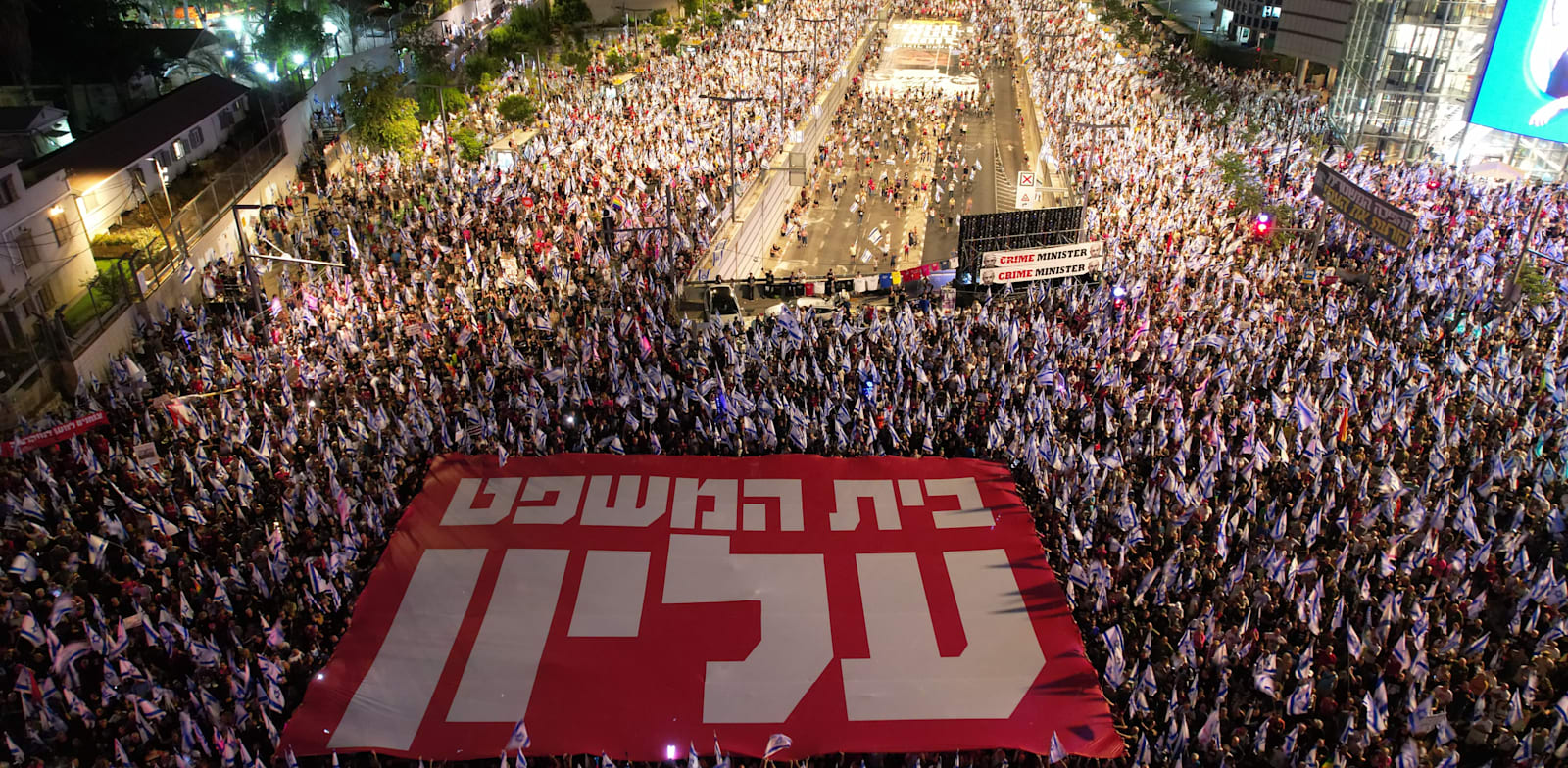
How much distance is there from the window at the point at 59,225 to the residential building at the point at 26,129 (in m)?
5.05

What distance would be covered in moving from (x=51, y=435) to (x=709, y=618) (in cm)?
1195

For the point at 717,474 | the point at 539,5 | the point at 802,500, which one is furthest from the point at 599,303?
the point at 539,5

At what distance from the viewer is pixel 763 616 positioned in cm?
1437

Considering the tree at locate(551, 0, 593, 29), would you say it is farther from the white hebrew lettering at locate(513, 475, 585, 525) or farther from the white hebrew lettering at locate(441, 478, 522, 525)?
the white hebrew lettering at locate(513, 475, 585, 525)

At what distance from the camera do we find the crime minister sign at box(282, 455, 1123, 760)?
40.6 ft

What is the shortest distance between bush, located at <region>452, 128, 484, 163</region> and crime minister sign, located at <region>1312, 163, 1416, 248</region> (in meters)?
32.0

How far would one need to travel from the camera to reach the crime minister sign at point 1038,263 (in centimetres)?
2592

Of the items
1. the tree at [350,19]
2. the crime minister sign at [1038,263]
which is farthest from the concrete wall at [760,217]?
the tree at [350,19]

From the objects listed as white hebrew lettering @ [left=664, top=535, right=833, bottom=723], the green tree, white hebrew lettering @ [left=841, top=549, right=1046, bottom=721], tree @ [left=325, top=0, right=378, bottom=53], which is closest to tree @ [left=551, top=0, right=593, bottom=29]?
tree @ [left=325, top=0, right=378, bottom=53]

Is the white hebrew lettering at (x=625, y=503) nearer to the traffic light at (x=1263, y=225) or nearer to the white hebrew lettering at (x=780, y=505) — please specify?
the white hebrew lettering at (x=780, y=505)

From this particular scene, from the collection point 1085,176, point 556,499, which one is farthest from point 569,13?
point 556,499

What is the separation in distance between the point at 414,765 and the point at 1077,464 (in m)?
11.5

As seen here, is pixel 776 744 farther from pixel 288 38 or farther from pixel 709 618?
pixel 288 38

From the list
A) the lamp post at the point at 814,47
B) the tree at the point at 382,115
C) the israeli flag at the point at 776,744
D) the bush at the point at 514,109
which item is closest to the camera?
the israeli flag at the point at 776,744
